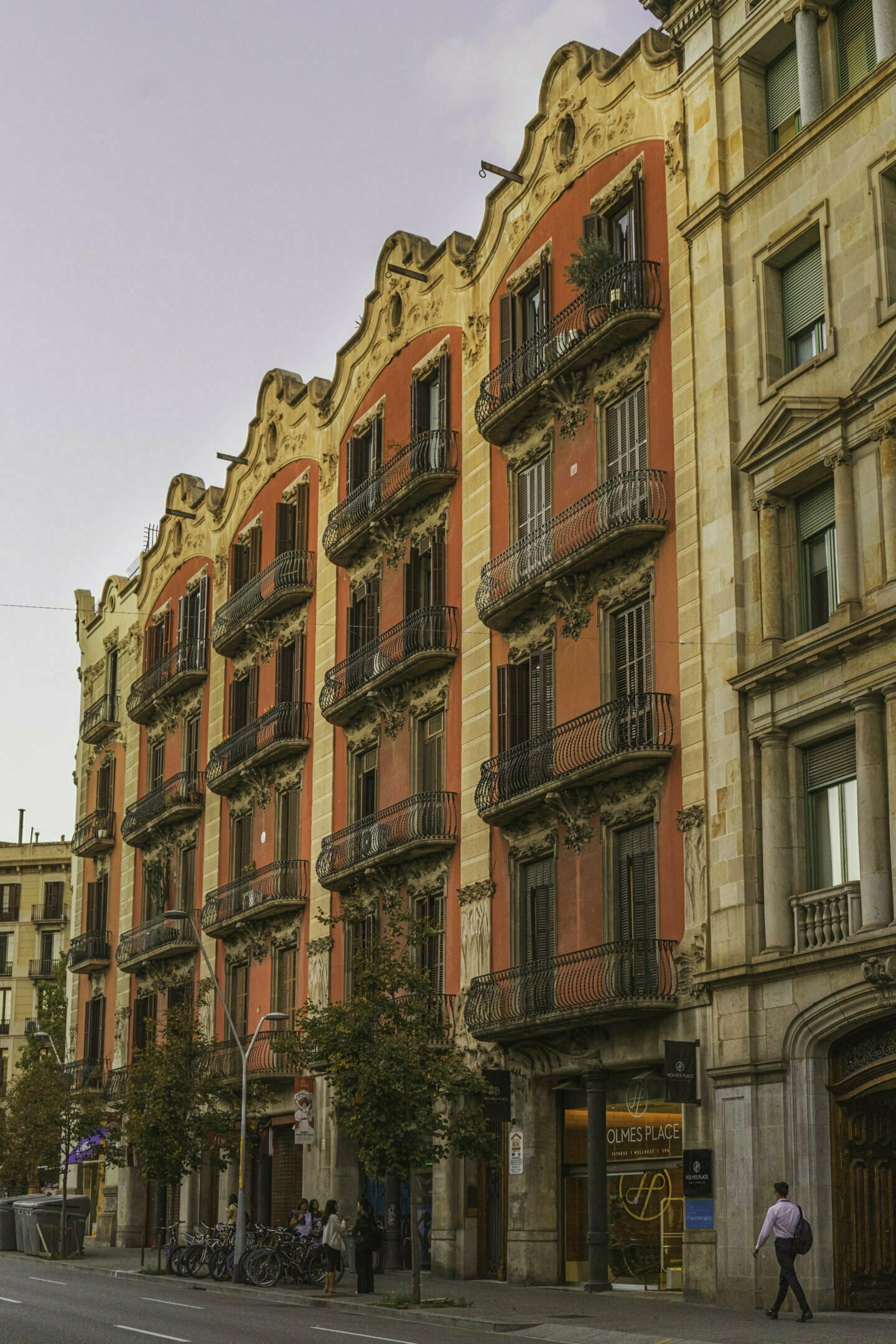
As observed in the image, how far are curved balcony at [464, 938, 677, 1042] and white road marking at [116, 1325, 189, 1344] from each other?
9285 millimetres

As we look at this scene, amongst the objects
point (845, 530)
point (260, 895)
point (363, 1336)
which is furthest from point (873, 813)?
point (260, 895)

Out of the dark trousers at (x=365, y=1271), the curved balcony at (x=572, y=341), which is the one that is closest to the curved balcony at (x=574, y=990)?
the dark trousers at (x=365, y=1271)

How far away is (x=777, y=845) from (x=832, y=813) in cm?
96

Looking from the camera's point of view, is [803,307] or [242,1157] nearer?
[803,307]

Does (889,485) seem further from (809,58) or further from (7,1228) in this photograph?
(7,1228)

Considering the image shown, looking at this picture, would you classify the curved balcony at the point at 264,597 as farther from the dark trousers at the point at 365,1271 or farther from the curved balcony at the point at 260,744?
the dark trousers at the point at 365,1271

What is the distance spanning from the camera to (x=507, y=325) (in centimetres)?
3484

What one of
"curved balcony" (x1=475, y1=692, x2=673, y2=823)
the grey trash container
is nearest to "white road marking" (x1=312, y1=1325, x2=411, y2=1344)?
"curved balcony" (x1=475, y1=692, x2=673, y2=823)

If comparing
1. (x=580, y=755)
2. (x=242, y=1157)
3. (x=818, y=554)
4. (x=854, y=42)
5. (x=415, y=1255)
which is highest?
(x=854, y=42)

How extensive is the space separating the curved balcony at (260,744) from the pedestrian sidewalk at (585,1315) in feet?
47.4

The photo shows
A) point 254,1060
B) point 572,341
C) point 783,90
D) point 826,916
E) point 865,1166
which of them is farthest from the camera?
point 254,1060

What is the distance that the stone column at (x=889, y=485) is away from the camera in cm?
2331

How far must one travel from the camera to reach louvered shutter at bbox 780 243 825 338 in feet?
86.3

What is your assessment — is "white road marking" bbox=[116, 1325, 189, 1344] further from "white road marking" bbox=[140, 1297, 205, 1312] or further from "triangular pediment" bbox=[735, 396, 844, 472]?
"triangular pediment" bbox=[735, 396, 844, 472]
